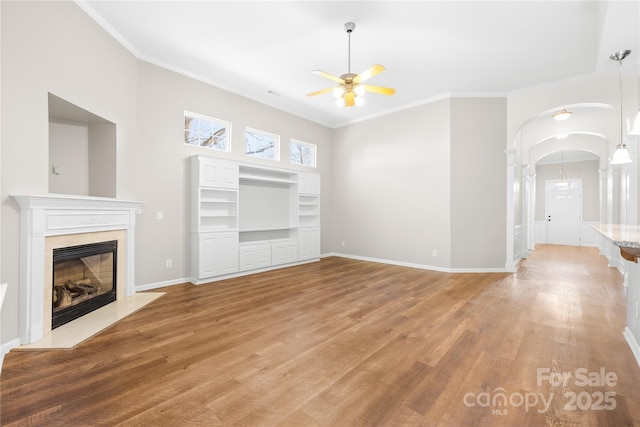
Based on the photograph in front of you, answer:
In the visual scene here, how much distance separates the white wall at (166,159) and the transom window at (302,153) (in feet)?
5.39

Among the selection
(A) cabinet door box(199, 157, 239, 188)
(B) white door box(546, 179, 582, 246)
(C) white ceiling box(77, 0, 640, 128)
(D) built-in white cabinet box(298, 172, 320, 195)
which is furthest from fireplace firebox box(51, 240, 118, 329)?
(B) white door box(546, 179, 582, 246)

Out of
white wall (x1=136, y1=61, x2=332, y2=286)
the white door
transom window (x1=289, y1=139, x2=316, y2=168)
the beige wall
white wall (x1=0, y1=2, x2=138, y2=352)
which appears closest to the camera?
white wall (x1=0, y1=2, x2=138, y2=352)

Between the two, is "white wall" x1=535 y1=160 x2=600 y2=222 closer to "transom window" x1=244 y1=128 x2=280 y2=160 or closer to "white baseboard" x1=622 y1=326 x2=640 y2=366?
"white baseboard" x1=622 y1=326 x2=640 y2=366

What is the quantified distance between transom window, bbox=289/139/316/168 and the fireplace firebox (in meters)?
4.02

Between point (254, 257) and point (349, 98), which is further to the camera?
point (254, 257)

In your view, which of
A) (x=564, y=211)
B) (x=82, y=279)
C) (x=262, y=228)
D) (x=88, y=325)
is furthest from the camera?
(x=564, y=211)

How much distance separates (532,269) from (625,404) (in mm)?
4624

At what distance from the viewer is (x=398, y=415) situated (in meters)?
1.56

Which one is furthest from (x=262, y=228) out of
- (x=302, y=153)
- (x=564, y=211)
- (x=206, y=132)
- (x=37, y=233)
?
(x=564, y=211)

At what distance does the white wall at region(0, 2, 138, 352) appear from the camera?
230 cm

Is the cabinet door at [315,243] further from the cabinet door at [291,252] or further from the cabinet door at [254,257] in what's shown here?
the cabinet door at [254,257]

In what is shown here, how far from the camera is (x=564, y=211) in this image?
979 cm

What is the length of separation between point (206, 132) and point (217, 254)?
220 centimetres

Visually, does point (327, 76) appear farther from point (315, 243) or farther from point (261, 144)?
point (315, 243)
